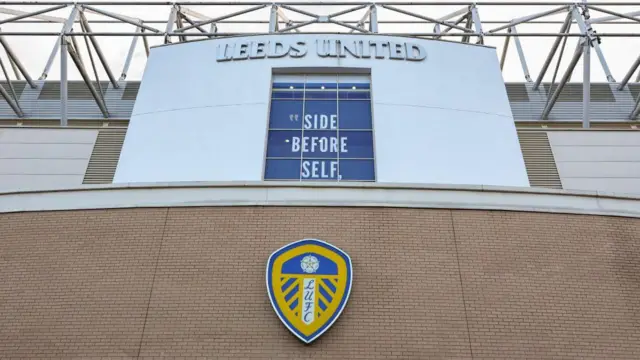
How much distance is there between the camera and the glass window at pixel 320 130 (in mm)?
14688

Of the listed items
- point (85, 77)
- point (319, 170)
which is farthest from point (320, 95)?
point (85, 77)

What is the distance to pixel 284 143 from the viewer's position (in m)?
15.0

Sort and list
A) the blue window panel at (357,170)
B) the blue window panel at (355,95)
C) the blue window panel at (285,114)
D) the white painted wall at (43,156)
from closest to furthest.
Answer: the blue window panel at (357,170)
the blue window panel at (285,114)
the blue window panel at (355,95)
the white painted wall at (43,156)

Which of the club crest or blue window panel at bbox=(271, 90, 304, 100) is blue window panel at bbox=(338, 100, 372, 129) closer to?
blue window panel at bbox=(271, 90, 304, 100)

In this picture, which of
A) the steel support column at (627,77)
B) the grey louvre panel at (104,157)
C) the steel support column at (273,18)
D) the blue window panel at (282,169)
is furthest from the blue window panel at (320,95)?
the steel support column at (627,77)

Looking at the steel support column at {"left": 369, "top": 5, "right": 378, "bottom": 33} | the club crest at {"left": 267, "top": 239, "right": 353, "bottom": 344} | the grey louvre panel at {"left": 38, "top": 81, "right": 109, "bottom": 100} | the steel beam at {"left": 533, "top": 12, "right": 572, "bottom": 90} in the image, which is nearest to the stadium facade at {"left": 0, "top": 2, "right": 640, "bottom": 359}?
the club crest at {"left": 267, "top": 239, "right": 353, "bottom": 344}

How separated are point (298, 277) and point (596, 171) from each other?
10.4 metres

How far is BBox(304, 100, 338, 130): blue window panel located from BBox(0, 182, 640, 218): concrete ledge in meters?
3.92

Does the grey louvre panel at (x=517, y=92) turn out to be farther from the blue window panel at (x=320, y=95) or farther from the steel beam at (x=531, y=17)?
the blue window panel at (x=320, y=95)

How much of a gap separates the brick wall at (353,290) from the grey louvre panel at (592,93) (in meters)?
14.0

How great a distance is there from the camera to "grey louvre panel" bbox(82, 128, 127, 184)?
56.3 feet

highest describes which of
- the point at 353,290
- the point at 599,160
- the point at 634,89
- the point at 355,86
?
the point at 634,89

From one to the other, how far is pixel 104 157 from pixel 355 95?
7484 mm

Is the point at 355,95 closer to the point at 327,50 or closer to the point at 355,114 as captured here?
the point at 355,114
